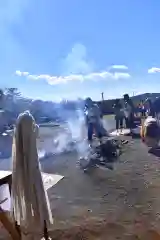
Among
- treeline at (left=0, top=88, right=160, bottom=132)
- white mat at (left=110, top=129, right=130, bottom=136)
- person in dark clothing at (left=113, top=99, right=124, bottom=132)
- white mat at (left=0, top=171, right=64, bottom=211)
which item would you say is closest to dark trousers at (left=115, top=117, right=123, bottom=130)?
person in dark clothing at (left=113, top=99, right=124, bottom=132)

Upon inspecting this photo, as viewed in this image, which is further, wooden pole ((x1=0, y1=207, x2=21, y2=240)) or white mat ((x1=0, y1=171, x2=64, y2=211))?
white mat ((x1=0, y1=171, x2=64, y2=211))

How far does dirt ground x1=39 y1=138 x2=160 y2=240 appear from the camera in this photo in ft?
9.95

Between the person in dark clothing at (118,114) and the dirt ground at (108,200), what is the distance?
1.30m

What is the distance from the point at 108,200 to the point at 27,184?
62.8 inches

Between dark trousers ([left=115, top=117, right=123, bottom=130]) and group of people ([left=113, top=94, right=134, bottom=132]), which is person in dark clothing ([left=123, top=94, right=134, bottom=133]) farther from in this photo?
dark trousers ([left=115, top=117, right=123, bottom=130])

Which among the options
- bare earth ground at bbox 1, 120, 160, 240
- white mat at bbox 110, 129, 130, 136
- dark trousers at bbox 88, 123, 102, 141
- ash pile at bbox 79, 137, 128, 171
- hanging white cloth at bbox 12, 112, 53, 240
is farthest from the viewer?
white mat at bbox 110, 129, 130, 136

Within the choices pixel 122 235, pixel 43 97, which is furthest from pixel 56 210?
pixel 43 97

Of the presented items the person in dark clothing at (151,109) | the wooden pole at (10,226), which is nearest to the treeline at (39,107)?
the person in dark clothing at (151,109)

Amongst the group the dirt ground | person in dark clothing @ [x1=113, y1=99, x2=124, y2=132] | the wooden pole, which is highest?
person in dark clothing @ [x1=113, y1=99, x2=124, y2=132]

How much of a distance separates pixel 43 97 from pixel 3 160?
1377 mm

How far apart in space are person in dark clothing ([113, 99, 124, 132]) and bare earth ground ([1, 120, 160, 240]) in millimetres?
1279

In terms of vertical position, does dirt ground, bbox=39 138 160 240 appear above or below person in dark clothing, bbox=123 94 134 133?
below

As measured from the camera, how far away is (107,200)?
3.78 metres

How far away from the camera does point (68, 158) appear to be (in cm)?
573
